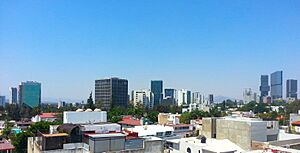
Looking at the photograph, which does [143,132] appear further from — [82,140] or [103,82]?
[103,82]

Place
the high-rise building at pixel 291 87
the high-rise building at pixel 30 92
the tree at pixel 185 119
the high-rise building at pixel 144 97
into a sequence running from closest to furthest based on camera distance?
the tree at pixel 185 119, the high-rise building at pixel 30 92, the high-rise building at pixel 144 97, the high-rise building at pixel 291 87

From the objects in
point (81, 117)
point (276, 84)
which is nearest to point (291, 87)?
point (276, 84)

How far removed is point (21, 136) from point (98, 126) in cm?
736

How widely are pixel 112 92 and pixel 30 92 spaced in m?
23.8

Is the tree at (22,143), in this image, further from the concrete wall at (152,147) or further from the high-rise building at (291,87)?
the high-rise building at (291,87)

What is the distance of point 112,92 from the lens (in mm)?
70125

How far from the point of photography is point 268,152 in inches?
562

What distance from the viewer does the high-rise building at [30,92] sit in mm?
75756

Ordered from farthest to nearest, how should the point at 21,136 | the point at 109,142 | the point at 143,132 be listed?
the point at 143,132 < the point at 21,136 < the point at 109,142

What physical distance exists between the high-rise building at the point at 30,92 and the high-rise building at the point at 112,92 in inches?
669

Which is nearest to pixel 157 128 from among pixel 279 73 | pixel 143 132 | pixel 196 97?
pixel 143 132

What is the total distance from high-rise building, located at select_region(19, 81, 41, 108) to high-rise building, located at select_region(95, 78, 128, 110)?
16996 millimetres

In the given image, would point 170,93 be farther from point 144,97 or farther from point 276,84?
point 276,84

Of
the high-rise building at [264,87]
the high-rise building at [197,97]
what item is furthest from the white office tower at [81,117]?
the high-rise building at [264,87]
